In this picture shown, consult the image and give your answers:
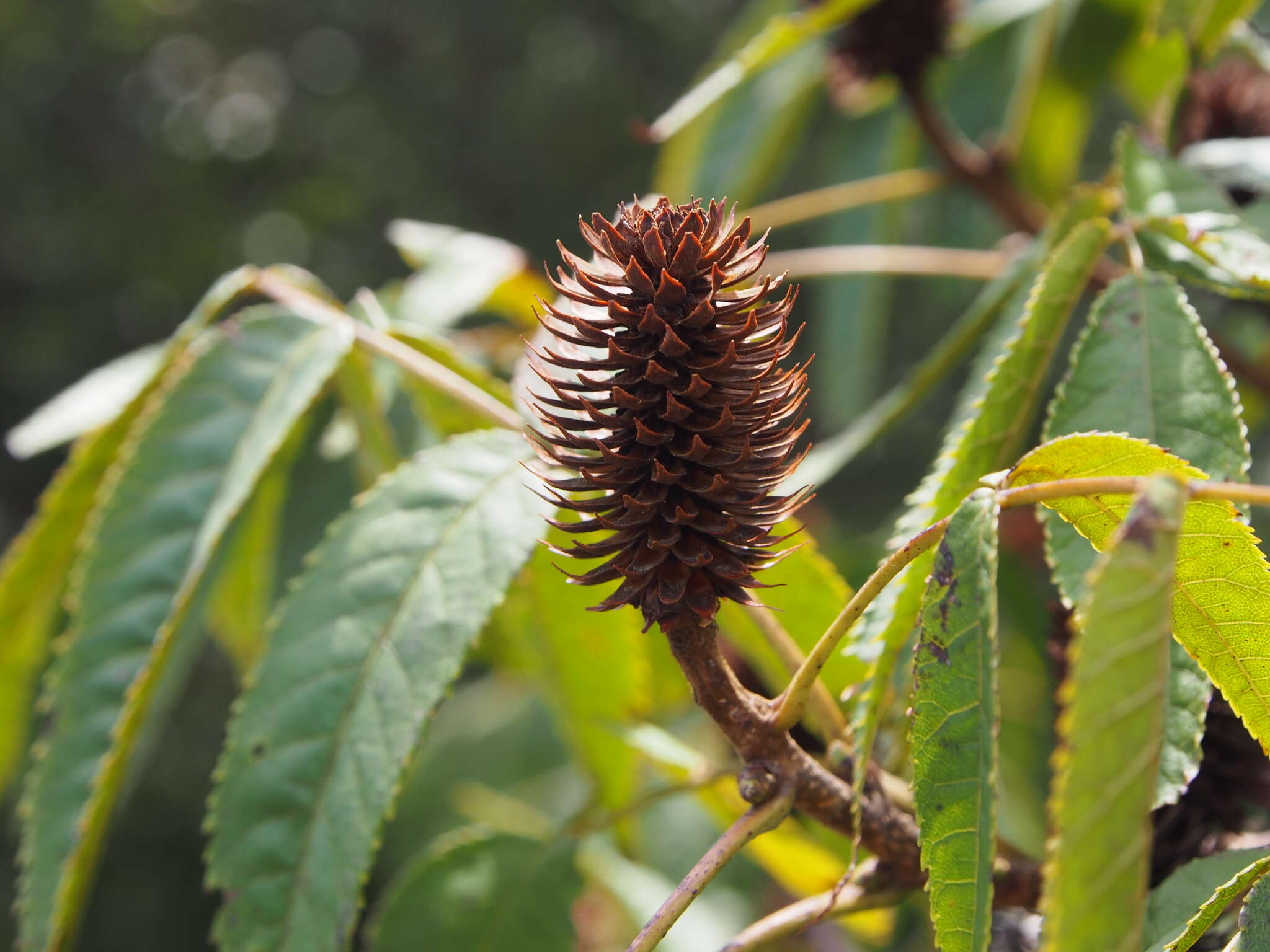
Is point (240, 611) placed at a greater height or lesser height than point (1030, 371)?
greater

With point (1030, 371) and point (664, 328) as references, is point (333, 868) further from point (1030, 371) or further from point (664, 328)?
point (1030, 371)

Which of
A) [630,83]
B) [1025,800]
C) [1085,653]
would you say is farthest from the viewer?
[630,83]

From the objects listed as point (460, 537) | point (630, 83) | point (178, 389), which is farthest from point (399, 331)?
point (630, 83)

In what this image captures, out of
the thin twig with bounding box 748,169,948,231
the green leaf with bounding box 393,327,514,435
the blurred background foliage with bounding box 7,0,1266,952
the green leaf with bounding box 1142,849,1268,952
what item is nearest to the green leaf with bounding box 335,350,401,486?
the green leaf with bounding box 393,327,514,435

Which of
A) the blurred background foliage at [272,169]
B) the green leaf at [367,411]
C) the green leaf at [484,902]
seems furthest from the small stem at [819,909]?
the blurred background foliage at [272,169]

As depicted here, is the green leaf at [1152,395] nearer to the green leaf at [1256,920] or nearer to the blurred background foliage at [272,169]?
the green leaf at [1256,920]

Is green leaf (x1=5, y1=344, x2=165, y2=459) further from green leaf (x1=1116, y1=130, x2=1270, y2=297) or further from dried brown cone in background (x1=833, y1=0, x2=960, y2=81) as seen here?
dried brown cone in background (x1=833, y1=0, x2=960, y2=81)

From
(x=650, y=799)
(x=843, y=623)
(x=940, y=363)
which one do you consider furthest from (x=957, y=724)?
(x=940, y=363)
